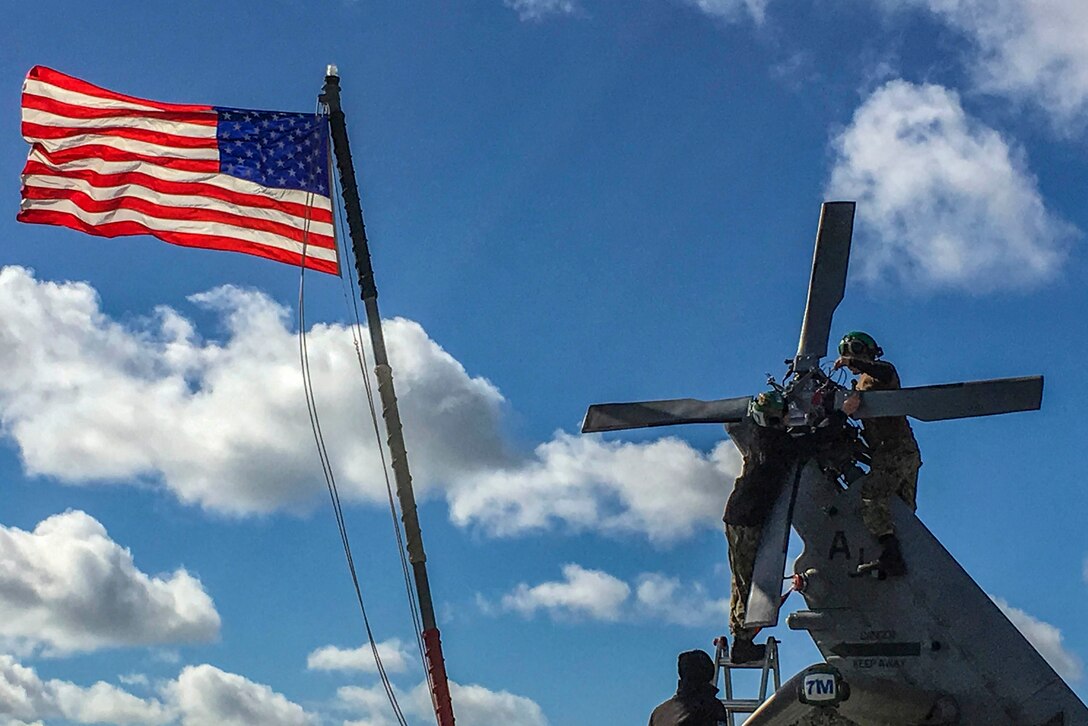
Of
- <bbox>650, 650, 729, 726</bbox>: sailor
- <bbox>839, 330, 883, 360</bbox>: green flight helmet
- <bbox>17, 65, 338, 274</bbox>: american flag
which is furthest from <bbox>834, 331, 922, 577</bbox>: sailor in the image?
<bbox>17, 65, 338, 274</bbox>: american flag

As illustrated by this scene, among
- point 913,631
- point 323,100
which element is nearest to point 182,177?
point 323,100

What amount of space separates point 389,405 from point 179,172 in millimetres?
4008

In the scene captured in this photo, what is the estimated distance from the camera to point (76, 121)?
669 inches

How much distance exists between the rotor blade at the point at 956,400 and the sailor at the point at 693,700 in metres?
4.85

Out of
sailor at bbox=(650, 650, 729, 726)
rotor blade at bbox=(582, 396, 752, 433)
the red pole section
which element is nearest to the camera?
sailor at bbox=(650, 650, 729, 726)

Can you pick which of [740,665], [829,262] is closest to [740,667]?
[740,665]

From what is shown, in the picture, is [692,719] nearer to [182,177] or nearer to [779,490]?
[779,490]

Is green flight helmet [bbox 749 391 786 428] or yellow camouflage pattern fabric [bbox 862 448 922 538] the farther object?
green flight helmet [bbox 749 391 786 428]

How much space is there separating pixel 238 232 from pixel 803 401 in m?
7.15

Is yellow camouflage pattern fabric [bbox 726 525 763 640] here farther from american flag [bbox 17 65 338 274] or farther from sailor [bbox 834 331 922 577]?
american flag [bbox 17 65 338 274]

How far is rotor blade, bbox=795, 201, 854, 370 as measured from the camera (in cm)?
1742

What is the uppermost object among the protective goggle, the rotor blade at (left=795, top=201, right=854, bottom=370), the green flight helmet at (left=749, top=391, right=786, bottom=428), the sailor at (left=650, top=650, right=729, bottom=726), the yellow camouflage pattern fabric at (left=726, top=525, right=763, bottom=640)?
the rotor blade at (left=795, top=201, right=854, bottom=370)

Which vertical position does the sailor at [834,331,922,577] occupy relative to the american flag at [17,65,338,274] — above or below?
below

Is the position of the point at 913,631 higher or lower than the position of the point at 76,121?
lower
